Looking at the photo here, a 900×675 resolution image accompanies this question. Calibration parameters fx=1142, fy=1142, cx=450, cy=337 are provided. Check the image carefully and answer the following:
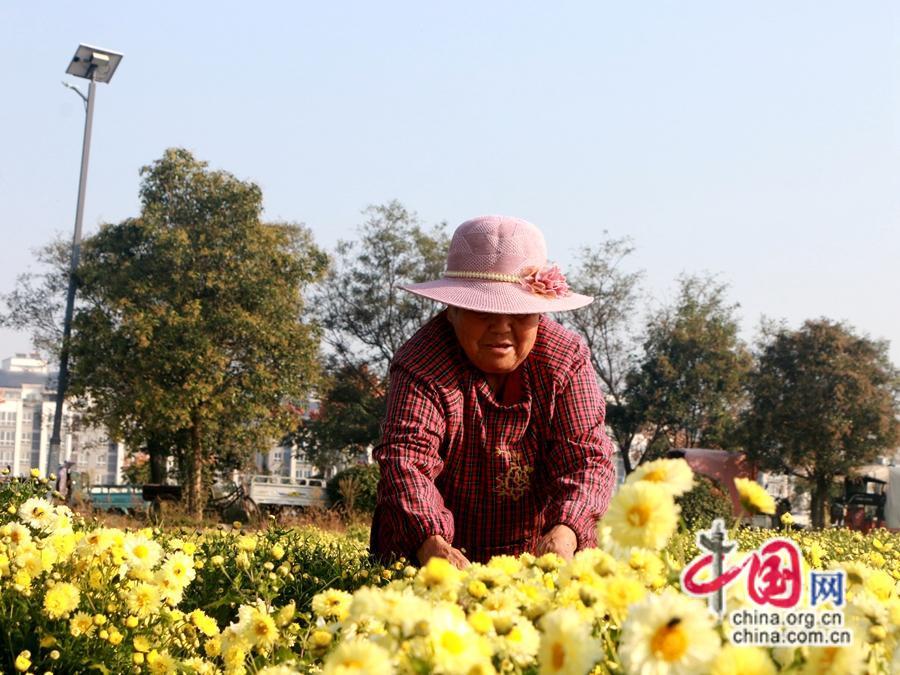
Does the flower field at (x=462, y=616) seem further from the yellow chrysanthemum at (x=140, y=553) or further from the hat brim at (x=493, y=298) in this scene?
the hat brim at (x=493, y=298)

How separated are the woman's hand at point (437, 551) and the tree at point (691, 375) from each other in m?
27.0

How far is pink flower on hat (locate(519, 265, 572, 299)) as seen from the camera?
312 cm

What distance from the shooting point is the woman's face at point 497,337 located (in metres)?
3.11

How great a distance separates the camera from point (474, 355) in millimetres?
3154

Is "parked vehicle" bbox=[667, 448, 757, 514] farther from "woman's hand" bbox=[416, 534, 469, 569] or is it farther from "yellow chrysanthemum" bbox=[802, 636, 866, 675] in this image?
"yellow chrysanthemum" bbox=[802, 636, 866, 675]

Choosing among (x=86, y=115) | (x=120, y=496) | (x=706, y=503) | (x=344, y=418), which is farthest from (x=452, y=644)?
(x=344, y=418)

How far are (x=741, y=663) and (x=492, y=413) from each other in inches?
86.4

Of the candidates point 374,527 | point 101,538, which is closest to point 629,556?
point 101,538

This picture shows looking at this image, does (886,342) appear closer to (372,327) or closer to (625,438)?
(625,438)

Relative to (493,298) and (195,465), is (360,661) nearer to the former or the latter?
(493,298)

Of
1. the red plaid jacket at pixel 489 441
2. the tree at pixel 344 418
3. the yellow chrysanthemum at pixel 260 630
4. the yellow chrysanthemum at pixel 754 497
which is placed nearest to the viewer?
the yellow chrysanthemum at pixel 754 497

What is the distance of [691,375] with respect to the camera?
29969 mm

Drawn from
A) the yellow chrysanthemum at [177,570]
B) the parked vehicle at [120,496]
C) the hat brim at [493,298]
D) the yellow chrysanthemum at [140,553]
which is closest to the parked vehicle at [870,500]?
the parked vehicle at [120,496]

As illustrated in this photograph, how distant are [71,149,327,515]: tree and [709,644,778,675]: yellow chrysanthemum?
19971 millimetres
